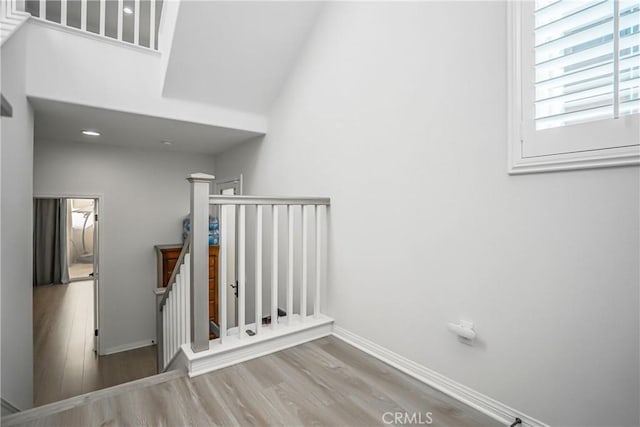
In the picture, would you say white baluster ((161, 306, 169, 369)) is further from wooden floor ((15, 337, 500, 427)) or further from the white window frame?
the white window frame

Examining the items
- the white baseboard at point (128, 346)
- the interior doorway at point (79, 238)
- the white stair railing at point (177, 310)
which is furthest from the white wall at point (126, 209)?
the interior doorway at point (79, 238)

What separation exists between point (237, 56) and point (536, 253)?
263 centimetres

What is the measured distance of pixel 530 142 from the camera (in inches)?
54.3

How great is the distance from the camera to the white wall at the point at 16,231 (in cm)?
186

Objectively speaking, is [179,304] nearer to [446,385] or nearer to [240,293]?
[240,293]

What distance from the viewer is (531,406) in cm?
138

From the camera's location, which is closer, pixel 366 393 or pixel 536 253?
pixel 536 253

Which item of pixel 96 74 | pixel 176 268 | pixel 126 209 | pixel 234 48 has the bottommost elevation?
pixel 176 268

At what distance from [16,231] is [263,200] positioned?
1.63 metres

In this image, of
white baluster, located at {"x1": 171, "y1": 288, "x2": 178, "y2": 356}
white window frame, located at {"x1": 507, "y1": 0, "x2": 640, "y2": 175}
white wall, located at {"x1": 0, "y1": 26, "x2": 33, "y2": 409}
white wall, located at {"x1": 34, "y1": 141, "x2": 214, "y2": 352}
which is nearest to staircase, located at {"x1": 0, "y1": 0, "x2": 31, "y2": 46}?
white wall, located at {"x1": 0, "y1": 26, "x2": 33, "y2": 409}

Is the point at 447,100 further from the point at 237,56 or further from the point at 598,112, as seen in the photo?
the point at 237,56

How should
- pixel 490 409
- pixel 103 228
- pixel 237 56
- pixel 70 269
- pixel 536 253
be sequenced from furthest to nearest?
pixel 70 269 → pixel 103 228 → pixel 237 56 → pixel 490 409 → pixel 536 253

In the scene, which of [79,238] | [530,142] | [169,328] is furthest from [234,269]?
[79,238]

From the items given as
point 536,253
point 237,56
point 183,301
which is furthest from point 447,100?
point 183,301
